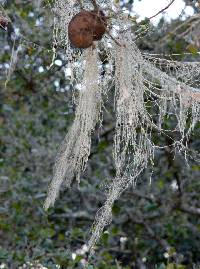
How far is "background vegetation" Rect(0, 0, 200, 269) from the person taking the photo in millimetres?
2666

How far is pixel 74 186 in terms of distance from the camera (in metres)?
2.99

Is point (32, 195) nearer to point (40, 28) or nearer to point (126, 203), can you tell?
point (126, 203)

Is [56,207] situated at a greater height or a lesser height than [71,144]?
lesser

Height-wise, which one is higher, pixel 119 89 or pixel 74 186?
pixel 119 89

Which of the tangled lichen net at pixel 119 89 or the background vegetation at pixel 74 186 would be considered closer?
the tangled lichen net at pixel 119 89

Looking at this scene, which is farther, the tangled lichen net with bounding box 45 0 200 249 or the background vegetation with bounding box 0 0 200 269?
the background vegetation with bounding box 0 0 200 269

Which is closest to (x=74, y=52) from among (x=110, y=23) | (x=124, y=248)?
(x=110, y=23)

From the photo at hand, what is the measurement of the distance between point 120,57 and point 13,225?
1.55 meters

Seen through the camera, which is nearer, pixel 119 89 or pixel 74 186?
pixel 119 89

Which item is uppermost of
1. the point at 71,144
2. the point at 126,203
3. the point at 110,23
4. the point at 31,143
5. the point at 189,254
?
the point at 110,23

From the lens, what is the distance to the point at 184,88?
1.49 meters

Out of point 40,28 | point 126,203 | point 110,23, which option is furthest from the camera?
point 126,203

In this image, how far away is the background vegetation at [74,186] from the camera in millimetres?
2666

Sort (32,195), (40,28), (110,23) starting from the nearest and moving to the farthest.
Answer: (110,23), (40,28), (32,195)
